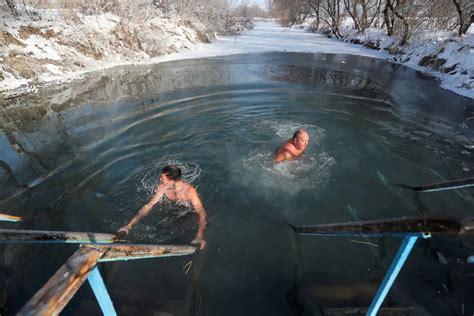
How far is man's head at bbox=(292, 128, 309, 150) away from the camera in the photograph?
5.20m

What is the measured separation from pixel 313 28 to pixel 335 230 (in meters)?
43.0

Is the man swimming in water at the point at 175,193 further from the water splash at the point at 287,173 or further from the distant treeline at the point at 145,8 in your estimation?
the distant treeline at the point at 145,8

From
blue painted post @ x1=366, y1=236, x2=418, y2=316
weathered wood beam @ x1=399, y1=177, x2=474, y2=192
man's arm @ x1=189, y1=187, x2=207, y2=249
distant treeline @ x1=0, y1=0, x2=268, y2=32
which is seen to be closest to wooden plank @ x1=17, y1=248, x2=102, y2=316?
blue painted post @ x1=366, y1=236, x2=418, y2=316

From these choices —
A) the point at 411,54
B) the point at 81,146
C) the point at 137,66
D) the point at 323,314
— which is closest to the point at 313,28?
the point at 411,54

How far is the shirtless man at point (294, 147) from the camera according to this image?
17.2ft

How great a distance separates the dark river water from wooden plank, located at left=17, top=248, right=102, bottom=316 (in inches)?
75.1

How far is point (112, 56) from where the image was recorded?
1594cm

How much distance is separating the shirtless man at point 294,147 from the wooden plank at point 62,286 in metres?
4.35

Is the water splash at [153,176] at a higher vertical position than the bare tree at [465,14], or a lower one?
lower

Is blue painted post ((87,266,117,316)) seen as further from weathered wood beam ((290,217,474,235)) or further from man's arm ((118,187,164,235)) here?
man's arm ((118,187,164,235))

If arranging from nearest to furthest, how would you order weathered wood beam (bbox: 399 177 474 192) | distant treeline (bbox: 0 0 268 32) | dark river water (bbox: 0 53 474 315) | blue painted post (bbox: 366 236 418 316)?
blue painted post (bbox: 366 236 418 316), weathered wood beam (bbox: 399 177 474 192), dark river water (bbox: 0 53 474 315), distant treeline (bbox: 0 0 268 32)

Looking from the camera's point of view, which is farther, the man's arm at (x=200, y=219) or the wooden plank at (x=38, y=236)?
the man's arm at (x=200, y=219)

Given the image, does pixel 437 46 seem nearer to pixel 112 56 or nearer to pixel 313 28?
pixel 112 56

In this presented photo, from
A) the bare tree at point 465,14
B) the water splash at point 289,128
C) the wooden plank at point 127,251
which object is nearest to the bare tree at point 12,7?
the water splash at point 289,128
